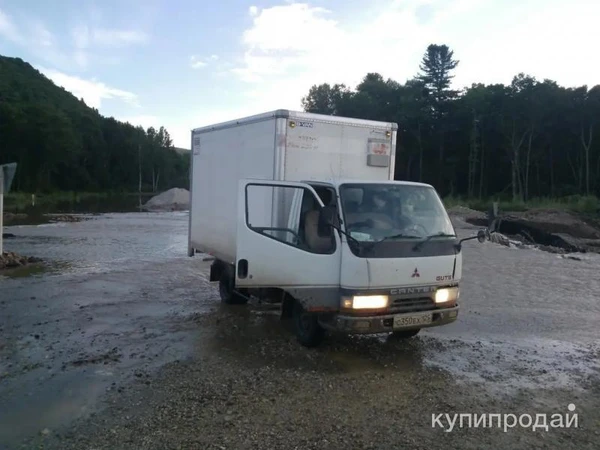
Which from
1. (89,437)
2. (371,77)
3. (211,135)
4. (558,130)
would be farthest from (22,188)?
(89,437)

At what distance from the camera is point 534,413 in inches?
226

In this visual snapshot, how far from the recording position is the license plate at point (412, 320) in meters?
6.80

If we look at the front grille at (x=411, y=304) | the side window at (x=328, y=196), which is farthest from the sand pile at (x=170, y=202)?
the front grille at (x=411, y=304)

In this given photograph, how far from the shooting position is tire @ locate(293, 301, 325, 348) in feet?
24.5

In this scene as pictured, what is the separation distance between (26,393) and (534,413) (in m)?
5.30

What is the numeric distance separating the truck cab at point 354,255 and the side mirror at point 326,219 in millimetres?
12

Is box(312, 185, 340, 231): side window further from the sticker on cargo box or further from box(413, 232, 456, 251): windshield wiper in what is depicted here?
the sticker on cargo box

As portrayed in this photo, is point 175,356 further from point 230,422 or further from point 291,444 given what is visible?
point 291,444

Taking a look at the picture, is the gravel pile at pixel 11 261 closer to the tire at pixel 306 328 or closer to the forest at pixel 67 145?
the tire at pixel 306 328

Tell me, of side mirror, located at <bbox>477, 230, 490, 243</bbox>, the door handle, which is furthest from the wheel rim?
side mirror, located at <bbox>477, 230, 490, 243</bbox>

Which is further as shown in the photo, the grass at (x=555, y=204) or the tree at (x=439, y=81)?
the tree at (x=439, y=81)

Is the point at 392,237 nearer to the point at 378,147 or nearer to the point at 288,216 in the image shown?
the point at 288,216

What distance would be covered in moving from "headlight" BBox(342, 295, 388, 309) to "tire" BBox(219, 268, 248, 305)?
3.91 meters

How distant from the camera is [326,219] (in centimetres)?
666
